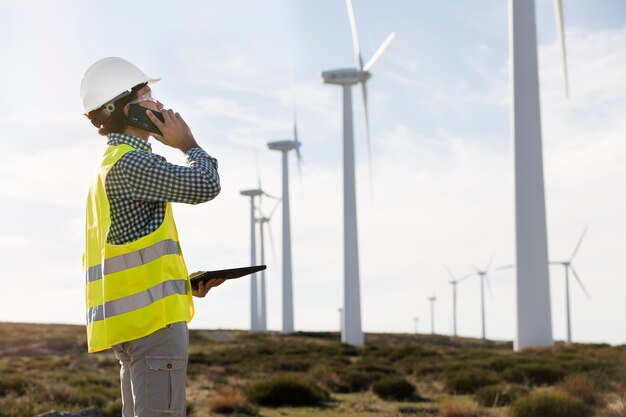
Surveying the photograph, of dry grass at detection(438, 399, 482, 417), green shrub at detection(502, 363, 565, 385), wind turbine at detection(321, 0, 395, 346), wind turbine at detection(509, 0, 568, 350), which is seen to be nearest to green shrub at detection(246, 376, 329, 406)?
dry grass at detection(438, 399, 482, 417)

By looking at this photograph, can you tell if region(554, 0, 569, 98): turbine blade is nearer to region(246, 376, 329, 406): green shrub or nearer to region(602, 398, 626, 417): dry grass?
region(246, 376, 329, 406): green shrub

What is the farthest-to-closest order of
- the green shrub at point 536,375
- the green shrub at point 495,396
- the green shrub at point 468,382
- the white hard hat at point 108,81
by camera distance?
the green shrub at point 536,375 < the green shrub at point 468,382 < the green shrub at point 495,396 < the white hard hat at point 108,81

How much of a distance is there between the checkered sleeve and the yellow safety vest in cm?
12

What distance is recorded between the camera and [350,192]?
169 ft

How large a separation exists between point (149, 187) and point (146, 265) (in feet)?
1.13

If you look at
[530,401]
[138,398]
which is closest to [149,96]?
[138,398]

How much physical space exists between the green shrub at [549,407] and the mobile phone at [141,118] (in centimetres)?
1160

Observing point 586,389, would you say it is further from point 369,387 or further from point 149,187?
point 149,187

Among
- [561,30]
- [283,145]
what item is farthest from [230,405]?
[283,145]

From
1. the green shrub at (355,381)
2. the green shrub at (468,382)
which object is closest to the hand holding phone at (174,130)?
the green shrub at (468,382)

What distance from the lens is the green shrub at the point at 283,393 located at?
18.8 meters

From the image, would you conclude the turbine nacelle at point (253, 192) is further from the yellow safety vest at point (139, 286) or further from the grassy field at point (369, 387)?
the yellow safety vest at point (139, 286)

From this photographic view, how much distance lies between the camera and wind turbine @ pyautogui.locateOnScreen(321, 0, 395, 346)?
2035 inches

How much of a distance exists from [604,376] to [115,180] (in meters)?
18.4
